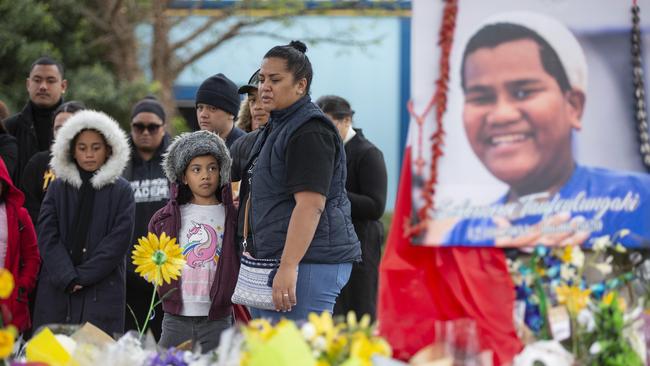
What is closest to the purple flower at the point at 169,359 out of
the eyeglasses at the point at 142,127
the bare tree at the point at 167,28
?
the eyeglasses at the point at 142,127

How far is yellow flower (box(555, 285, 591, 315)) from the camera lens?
287cm

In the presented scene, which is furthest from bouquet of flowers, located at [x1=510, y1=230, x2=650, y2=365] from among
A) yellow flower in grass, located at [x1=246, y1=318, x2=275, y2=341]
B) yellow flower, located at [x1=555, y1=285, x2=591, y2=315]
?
yellow flower in grass, located at [x1=246, y1=318, x2=275, y2=341]

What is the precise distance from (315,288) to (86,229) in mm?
1805

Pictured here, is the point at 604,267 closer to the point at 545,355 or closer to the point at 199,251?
the point at 545,355

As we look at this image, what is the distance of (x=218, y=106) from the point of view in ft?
18.1

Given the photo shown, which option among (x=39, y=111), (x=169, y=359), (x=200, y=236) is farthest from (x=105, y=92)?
(x=169, y=359)

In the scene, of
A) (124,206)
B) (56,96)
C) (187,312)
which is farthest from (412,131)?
(56,96)

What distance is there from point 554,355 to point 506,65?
0.83 meters

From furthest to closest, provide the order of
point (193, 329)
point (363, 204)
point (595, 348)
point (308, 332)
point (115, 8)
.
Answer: point (115, 8)
point (363, 204)
point (193, 329)
point (595, 348)
point (308, 332)

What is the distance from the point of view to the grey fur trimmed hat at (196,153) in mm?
4852

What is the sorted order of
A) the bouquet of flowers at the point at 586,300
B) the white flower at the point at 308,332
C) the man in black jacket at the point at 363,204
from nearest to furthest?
the white flower at the point at 308,332, the bouquet of flowers at the point at 586,300, the man in black jacket at the point at 363,204

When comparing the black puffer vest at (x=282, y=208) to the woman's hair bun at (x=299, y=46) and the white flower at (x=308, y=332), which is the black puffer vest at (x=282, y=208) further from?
the white flower at (x=308, y=332)

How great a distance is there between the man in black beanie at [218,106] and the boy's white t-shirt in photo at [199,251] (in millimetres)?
764

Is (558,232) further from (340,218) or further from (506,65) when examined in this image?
(340,218)
